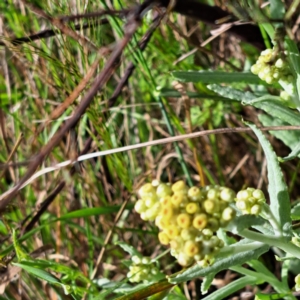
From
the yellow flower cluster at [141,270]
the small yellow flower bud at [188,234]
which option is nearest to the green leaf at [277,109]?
the yellow flower cluster at [141,270]

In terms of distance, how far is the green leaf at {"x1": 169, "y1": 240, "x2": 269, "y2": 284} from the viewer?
55.7 inches

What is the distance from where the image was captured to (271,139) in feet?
8.62

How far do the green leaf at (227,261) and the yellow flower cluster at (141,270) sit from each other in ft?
1.34

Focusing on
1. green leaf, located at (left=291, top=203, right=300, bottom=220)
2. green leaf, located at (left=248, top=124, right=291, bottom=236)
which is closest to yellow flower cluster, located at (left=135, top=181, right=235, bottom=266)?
green leaf, located at (left=248, top=124, right=291, bottom=236)

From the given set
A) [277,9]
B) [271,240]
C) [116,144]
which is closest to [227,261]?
[271,240]

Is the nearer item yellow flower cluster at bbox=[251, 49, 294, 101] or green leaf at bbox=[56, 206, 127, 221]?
yellow flower cluster at bbox=[251, 49, 294, 101]

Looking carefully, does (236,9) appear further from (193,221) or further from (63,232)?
(63,232)

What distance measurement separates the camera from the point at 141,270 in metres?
1.83

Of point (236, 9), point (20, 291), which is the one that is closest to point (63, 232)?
point (20, 291)

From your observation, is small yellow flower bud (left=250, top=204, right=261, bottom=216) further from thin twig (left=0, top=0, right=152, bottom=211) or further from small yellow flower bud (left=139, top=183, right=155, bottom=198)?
thin twig (left=0, top=0, right=152, bottom=211)

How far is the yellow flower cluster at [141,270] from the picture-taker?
1.83m

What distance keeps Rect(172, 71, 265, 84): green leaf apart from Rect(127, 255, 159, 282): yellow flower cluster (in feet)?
2.23

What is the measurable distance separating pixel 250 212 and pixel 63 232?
141cm

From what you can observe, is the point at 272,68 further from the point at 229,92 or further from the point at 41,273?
the point at 41,273
